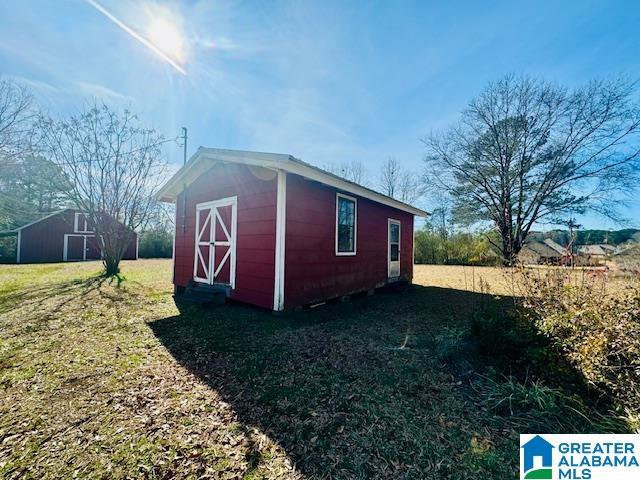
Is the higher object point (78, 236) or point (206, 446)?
point (78, 236)

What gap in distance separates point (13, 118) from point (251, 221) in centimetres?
1432

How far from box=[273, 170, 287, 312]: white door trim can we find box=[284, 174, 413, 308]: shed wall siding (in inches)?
4.2

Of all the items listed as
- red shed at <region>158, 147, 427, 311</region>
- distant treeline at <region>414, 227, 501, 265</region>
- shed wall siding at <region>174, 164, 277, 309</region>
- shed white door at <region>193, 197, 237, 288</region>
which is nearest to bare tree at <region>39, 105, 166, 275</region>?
red shed at <region>158, 147, 427, 311</region>

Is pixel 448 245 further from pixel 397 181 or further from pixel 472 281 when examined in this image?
pixel 472 281

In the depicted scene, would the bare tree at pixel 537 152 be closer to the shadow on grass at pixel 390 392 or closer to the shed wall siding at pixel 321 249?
the shed wall siding at pixel 321 249

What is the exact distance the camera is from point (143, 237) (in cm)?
2405

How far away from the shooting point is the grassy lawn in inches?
65.8

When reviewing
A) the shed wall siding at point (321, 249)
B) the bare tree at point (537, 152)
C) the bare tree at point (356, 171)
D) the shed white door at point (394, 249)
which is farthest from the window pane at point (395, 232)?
the bare tree at point (356, 171)

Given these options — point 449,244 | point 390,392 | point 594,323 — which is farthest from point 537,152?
point 390,392

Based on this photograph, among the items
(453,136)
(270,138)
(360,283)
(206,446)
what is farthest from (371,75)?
(453,136)

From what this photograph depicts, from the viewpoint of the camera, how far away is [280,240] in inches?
189

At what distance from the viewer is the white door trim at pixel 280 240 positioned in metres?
4.80

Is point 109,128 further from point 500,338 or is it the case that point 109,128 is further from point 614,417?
point 614,417

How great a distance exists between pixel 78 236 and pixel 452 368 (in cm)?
2616
